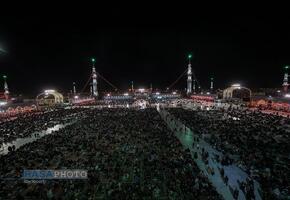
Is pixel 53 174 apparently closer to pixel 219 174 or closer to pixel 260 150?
pixel 219 174

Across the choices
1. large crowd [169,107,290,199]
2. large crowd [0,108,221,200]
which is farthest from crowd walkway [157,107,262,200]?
large crowd [0,108,221,200]

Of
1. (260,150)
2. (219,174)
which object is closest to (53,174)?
(219,174)

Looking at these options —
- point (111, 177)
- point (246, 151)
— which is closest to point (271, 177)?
point (246, 151)

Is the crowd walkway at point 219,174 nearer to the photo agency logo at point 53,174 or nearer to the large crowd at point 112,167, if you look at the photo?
the large crowd at point 112,167

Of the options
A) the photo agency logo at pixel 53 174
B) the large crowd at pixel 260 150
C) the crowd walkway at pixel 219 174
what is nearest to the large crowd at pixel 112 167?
the photo agency logo at pixel 53 174

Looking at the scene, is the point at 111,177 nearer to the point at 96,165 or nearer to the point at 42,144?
the point at 96,165
